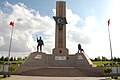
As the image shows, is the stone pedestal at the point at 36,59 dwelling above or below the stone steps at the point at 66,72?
above

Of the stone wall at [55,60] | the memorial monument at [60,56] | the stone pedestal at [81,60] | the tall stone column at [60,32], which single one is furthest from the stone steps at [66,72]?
the tall stone column at [60,32]

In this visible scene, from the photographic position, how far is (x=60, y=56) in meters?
31.0

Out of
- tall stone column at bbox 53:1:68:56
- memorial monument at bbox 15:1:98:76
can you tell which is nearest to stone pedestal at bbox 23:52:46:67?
memorial monument at bbox 15:1:98:76

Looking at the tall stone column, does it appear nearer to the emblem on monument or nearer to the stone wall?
the emblem on monument

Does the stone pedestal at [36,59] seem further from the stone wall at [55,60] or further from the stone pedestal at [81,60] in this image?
the stone pedestal at [81,60]

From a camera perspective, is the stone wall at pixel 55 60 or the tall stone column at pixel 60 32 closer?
the stone wall at pixel 55 60

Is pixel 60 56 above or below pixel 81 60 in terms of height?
above

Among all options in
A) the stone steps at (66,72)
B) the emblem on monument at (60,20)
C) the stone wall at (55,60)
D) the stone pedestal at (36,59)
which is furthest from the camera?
the emblem on monument at (60,20)

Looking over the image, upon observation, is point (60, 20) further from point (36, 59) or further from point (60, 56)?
point (36, 59)

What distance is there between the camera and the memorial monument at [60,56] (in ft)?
97.9

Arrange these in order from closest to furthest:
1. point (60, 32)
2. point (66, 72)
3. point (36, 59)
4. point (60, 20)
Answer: point (66, 72)
point (36, 59)
point (60, 20)
point (60, 32)

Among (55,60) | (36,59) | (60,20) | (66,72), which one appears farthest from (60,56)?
(66,72)

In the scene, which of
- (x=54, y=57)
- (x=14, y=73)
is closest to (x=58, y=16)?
(x=54, y=57)

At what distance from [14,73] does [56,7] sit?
13.8m
